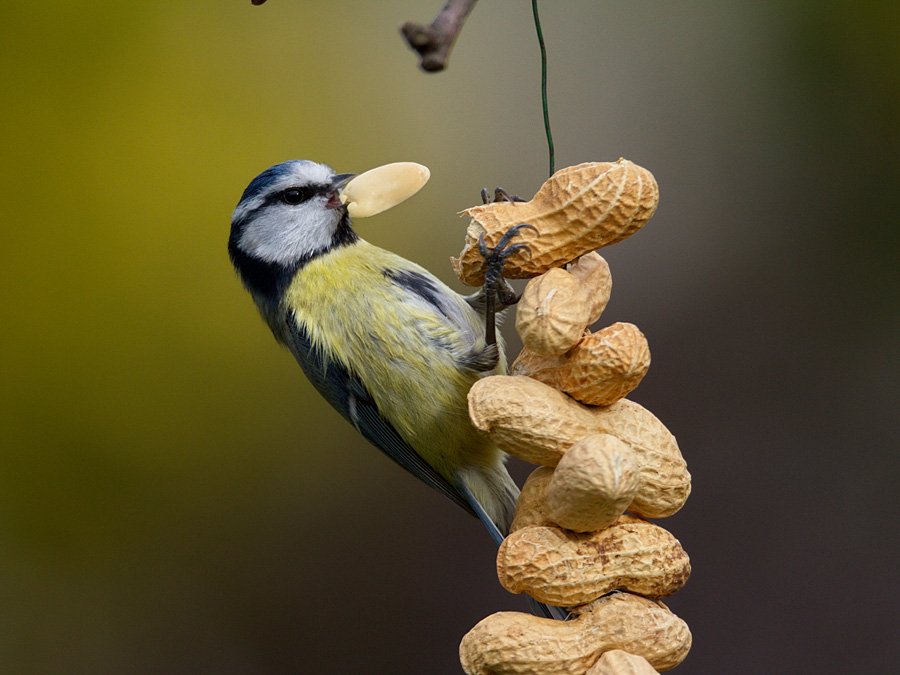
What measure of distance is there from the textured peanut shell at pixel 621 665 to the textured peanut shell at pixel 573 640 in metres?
0.01

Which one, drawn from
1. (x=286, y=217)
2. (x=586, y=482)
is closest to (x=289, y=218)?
(x=286, y=217)

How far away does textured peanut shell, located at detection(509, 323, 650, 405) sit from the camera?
723 millimetres

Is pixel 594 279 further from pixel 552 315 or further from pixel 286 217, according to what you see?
pixel 286 217

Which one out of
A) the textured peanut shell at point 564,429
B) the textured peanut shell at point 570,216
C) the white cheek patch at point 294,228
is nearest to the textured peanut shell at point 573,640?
the textured peanut shell at point 564,429

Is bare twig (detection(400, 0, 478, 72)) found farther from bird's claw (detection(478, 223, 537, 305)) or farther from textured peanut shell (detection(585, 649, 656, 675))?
textured peanut shell (detection(585, 649, 656, 675))

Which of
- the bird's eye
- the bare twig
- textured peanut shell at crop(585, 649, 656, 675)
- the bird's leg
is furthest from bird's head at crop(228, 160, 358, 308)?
textured peanut shell at crop(585, 649, 656, 675)

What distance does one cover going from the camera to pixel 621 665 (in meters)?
0.67

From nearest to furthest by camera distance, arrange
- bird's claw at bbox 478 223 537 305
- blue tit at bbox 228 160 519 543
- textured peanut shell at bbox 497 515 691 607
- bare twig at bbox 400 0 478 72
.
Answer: bare twig at bbox 400 0 478 72
textured peanut shell at bbox 497 515 691 607
bird's claw at bbox 478 223 537 305
blue tit at bbox 228 160 519 543

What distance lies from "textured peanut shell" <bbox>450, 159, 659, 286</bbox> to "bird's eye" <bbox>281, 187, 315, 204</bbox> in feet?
1.21

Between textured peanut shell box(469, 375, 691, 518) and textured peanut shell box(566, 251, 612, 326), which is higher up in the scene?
Answer: textured peanut shell box(566, 251, 612, 326)

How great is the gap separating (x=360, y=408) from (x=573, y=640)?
1.77 ft

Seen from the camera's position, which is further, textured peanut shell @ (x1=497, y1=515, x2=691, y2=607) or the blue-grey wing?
the blue-grey wing

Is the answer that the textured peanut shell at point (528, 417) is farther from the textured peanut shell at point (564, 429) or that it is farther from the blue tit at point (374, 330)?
the blue tit at point (374, 330)

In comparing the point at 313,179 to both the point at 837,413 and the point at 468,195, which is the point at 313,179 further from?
the point at 837,413
